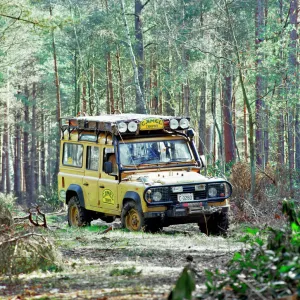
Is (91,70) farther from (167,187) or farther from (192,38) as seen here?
(167,187)

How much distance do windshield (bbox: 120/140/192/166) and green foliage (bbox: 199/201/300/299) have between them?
331 inches

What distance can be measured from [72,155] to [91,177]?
131 centimetres

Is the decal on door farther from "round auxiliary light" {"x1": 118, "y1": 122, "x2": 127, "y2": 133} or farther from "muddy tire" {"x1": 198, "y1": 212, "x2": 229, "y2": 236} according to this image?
"muddy tire" {"x1": 198, "y1": 212, "x2": 229, "y2": 236}

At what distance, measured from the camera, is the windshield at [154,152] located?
595 inches

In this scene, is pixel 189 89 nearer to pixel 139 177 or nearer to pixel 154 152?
pixel 154 152

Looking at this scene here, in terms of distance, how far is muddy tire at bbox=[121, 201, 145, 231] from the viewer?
14023 millimetres

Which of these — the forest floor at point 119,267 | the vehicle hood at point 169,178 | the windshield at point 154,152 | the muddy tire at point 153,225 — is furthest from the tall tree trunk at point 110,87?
the forest floor at point 119,267

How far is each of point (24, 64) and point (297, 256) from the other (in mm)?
46364

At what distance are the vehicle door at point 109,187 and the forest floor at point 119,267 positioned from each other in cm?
216

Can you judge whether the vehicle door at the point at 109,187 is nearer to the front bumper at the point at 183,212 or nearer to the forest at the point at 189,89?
the forest at the point at 189,89

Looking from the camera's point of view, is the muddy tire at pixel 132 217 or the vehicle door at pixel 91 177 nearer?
the muddy tire at pixel 132 217

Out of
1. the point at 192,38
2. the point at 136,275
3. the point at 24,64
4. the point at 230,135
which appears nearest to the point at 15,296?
the point at 136,275

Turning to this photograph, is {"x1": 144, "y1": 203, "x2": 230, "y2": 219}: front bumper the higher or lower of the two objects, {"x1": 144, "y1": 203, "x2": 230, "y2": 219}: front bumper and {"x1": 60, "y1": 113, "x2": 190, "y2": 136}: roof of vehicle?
the lower

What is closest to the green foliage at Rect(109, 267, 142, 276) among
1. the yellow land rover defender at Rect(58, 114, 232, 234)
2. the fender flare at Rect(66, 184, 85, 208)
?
the yellow land rover defender at Rect(58, 114, 232, 234)
